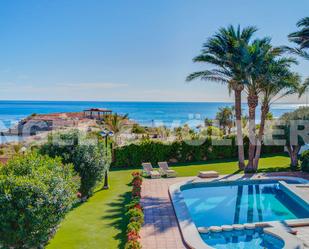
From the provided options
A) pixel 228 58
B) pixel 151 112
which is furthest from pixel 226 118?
pixel 151 112

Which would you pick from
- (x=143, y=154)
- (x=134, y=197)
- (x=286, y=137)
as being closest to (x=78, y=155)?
(x=134, y=197)

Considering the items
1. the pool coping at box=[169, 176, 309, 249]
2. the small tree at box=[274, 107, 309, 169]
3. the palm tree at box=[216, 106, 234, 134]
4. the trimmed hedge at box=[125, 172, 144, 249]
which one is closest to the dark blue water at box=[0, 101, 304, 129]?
the palm tree at box=[216, 106, 234, 134]

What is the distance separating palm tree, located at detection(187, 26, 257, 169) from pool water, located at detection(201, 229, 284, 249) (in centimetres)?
922

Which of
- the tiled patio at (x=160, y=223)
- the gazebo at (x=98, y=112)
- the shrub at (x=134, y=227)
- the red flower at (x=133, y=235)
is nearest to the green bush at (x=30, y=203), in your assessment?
the red flower at (x=133, y=235)

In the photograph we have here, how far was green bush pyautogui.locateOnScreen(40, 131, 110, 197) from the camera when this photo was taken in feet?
41.9

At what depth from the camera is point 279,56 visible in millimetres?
18000

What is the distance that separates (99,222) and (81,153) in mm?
3180

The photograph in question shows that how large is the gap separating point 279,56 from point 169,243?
13331 millimetres

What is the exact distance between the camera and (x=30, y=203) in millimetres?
7402

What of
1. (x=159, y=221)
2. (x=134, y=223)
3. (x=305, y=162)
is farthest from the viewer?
(x=305, y=162)

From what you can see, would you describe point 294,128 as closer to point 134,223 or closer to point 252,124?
point 252,124

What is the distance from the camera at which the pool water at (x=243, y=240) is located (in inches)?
380

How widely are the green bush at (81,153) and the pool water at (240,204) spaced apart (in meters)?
4.43

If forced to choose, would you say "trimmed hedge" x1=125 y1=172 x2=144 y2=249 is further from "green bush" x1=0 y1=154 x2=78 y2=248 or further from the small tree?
the small tree
